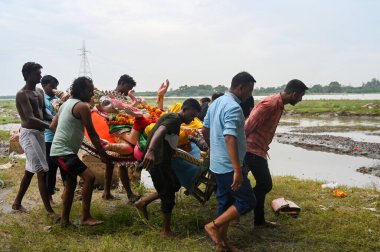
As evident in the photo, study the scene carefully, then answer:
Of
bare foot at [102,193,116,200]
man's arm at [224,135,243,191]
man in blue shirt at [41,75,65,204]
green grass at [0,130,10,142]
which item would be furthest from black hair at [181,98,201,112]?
green grass at [0,130,10,142]

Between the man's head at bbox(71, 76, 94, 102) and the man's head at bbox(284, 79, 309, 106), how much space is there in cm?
221

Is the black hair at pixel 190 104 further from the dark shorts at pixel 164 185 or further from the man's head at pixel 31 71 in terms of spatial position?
the man's head at pixel 31 71

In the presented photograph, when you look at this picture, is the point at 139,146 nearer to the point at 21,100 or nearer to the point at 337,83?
the point at 21,100

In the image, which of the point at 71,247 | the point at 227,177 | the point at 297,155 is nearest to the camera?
the point at 227,177

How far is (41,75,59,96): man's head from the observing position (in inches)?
231

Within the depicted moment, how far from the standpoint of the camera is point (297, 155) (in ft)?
45.2

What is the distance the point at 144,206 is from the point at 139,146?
2.40ft

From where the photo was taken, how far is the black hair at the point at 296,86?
14.1ft

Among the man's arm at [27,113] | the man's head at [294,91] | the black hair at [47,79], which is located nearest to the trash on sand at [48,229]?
the man's arm at [27,113]

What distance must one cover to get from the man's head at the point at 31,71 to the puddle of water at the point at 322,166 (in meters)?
7.06

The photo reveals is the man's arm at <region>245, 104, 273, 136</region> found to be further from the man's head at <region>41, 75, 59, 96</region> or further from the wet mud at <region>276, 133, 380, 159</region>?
the wet mud at <region>276, 133, 380, 159</region>

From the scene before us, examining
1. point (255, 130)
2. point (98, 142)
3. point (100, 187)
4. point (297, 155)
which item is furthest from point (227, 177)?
point (297, 155)

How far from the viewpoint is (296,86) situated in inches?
169

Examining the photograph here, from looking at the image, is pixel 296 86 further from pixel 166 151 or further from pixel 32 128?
pixel 32 128
